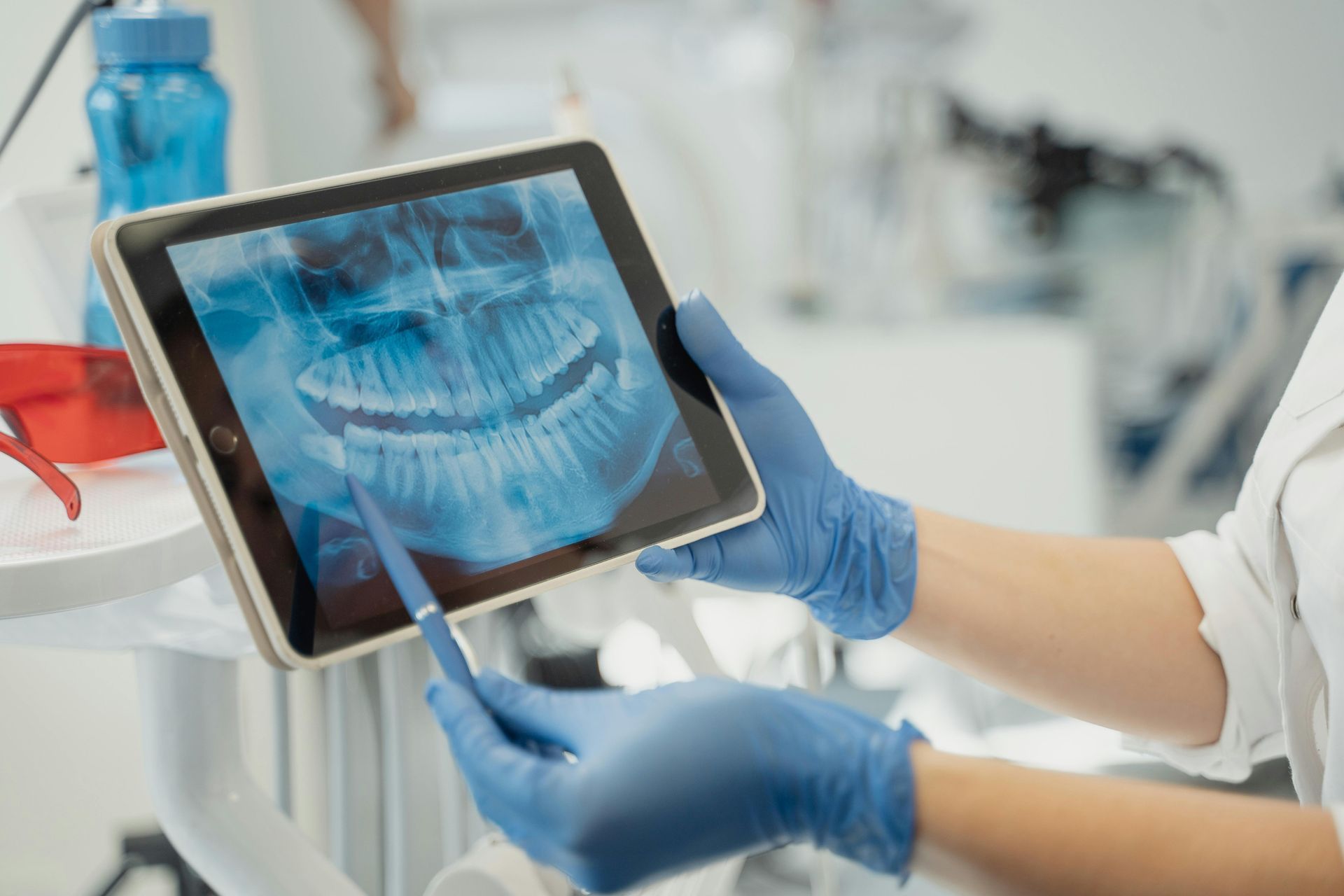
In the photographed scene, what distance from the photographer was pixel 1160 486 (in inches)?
80.2

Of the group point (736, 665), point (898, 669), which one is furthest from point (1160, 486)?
point (736, 665)

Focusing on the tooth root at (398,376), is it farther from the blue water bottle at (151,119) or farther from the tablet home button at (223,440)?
the blue water bottle at (151,119)

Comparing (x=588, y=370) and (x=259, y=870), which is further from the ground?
(x=588, y=370)

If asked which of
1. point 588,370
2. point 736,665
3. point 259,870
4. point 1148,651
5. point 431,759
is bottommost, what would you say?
point 736,665

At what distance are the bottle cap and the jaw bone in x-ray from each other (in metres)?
0.21

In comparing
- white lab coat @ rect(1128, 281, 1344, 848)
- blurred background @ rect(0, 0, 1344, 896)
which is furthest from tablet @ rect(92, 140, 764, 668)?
blurred background @ rect(0, 0, 1344, 896)

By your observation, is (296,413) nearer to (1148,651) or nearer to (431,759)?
(1148,651)

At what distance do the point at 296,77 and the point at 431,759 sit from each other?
1.27 metres

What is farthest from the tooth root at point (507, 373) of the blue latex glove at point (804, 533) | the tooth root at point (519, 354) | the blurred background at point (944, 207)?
the blurred background at point (944, 207)

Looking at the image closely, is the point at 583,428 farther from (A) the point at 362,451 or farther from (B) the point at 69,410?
(B) the point at 69,410

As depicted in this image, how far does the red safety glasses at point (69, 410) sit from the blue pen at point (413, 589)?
5.4 inches

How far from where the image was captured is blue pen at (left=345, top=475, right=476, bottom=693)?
42 cm

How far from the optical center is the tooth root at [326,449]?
0.45 m

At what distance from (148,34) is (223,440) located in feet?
1.01
